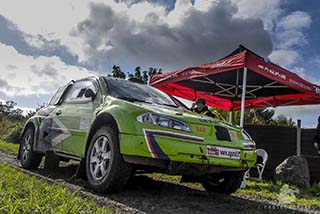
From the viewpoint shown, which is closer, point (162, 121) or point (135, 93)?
point (162, 121)

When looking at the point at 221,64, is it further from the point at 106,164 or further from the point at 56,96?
the point at 106,164

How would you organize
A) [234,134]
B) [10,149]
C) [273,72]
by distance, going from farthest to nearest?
[10,149] → [273,72] → [234,134]

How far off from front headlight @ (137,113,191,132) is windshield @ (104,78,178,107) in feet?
2.49

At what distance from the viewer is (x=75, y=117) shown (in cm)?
527

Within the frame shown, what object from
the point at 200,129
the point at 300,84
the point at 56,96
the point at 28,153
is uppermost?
the point at 300,84

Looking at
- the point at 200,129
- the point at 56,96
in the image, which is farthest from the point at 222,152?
the point at 56,96

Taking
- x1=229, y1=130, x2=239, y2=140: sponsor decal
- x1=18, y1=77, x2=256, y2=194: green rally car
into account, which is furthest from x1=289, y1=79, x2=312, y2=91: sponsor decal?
x1=229, y1=130, x2=239, y2=140: sponsor decal

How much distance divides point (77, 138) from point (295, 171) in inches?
184

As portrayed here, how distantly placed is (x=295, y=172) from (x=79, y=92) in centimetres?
470

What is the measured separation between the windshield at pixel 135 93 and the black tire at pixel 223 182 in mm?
1216

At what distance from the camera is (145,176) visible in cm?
649

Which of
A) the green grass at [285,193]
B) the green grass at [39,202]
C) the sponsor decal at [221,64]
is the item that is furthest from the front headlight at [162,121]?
the sponsor decal at [221,64]

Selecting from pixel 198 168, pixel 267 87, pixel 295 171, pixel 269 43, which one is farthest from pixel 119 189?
pixel 269 43

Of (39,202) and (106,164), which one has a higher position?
(106,164)
